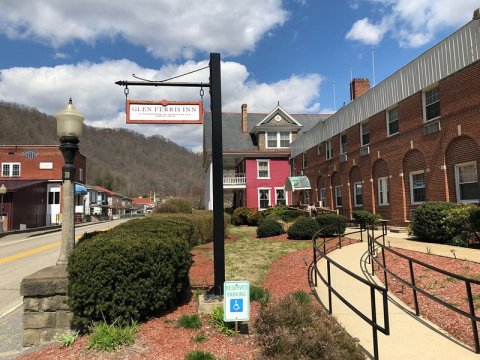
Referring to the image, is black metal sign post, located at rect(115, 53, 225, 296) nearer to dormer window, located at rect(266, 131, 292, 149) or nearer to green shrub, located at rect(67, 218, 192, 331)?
green shrub, located at rect(67, 218, 192, 331)

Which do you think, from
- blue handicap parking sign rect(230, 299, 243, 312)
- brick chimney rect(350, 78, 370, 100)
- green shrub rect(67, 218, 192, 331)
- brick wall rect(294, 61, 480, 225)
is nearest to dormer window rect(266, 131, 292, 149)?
brick chimney rect(350, 78, 370, 100)

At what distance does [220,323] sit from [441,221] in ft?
34.5

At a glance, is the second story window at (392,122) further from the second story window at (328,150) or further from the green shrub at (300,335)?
the green shrub at (300,335)

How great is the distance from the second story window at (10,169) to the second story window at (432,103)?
48390 mm

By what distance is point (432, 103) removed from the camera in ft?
56.1

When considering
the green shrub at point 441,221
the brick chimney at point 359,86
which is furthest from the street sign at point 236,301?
the brick chimney at point 359,86

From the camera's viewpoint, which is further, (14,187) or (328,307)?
(14,187)

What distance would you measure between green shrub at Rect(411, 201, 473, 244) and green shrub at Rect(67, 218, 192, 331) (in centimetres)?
1058

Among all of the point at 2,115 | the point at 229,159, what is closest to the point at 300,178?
the point at 229,159

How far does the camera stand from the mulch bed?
225 inches

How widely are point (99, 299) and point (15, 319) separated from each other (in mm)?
3001

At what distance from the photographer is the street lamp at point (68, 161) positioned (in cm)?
650

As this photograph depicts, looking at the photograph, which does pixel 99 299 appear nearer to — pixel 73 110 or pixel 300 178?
pixel 73 110

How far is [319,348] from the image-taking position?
413cm
